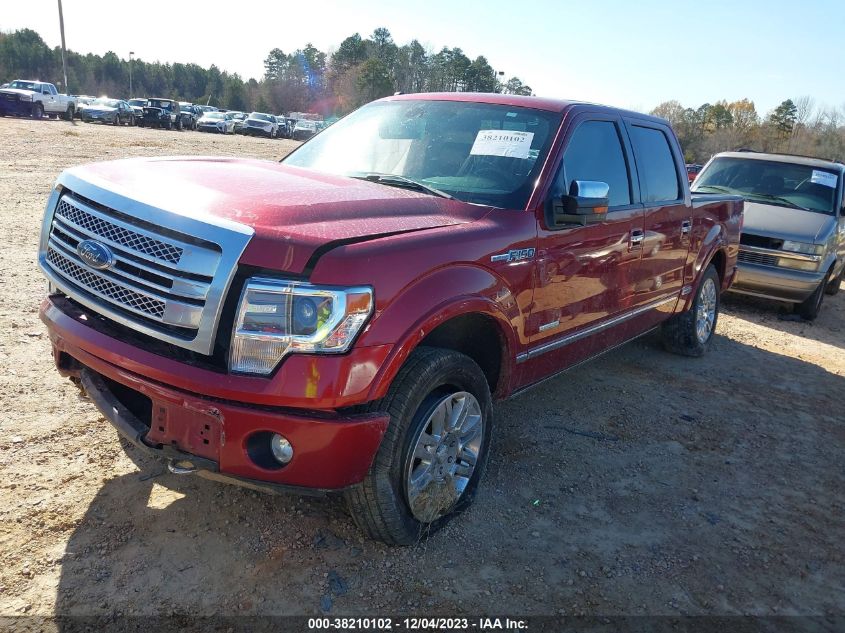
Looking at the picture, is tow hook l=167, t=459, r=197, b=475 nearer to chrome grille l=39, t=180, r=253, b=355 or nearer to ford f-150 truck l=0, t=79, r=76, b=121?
chrome grille l=39, t=180, r=253, b=355

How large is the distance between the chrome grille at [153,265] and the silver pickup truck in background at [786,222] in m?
7.38

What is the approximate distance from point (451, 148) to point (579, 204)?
2.70 ft

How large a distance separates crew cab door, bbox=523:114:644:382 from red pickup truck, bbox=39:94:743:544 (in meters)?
0.02

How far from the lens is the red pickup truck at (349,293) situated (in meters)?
2.36

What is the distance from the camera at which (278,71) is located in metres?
96.5

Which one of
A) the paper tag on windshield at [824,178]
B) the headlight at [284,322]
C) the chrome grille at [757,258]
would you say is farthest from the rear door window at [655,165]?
the paper tag on windshield at [824,178]

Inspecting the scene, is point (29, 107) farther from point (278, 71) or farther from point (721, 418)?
point (278, 71)

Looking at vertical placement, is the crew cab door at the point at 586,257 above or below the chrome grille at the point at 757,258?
above

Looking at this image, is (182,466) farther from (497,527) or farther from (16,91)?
(16,91)

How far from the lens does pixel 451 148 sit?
3.70 meters

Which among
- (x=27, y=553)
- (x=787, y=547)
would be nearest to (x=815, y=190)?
(x=787, y=547)

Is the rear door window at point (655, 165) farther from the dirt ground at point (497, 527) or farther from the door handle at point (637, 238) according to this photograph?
the dirt ground at point (497, 527)

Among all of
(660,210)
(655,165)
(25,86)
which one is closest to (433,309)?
(660,210)

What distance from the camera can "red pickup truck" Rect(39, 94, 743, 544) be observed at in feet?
7.73
